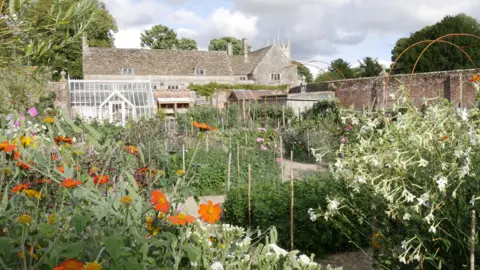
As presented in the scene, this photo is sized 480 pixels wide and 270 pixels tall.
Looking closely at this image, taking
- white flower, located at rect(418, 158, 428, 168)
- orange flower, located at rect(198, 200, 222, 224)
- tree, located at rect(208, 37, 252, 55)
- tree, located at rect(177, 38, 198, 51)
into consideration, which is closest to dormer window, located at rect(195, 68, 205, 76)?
tree, located at rect(177, 38, 198, 51)

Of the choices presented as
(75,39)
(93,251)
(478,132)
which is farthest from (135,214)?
(478,132)

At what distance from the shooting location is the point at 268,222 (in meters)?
4.71

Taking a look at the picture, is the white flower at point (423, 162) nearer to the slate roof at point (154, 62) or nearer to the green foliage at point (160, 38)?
the slate roof at point (154, 62)

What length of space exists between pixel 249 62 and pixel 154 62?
9525 millimetres

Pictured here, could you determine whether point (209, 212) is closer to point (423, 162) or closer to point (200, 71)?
point (423, 162)

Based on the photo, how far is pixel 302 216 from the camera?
456 cm

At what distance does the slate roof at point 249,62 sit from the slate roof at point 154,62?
3436 millimetres

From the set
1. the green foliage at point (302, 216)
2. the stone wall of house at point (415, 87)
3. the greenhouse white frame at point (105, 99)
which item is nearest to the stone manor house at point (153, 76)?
the greenhouse white frame at point (105, 99)

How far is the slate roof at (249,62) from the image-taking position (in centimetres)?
3841

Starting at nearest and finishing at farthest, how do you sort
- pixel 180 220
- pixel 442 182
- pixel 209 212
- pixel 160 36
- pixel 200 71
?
pixel 180 220 → pixel 209 212 → pixel 442 182 → pixel 200 71 → pixel 160 36

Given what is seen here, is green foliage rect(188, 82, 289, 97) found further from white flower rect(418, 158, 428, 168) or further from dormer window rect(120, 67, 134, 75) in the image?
white flower rect(418, 158, 428, 168)

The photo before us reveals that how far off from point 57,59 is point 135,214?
146 cm

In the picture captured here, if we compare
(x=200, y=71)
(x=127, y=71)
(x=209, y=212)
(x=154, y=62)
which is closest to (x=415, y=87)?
(x=209, y=212)

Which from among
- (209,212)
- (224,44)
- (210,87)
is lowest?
(209,212)
